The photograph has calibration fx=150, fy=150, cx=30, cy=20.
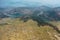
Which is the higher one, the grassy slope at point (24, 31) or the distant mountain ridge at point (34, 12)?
the distant mountain ridge at point (34, 12)

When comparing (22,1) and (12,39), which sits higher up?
(22,1)

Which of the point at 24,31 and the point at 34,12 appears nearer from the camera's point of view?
the point at 24,31

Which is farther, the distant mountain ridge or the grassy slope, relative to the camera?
the distant mountain ridge

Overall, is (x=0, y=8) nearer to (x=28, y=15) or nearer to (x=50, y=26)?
(x=28, y=15)

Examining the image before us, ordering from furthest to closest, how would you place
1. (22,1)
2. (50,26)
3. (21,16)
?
1. (22,1)
2. (21,16)
3. (50,26)

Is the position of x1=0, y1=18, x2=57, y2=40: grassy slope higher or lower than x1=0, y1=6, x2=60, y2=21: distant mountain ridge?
lower

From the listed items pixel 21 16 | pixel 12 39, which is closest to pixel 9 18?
pixel 21 16

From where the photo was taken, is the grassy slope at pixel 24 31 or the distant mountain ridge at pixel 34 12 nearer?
the grassy slope at pixel 24 31

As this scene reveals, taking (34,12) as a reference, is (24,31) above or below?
below
